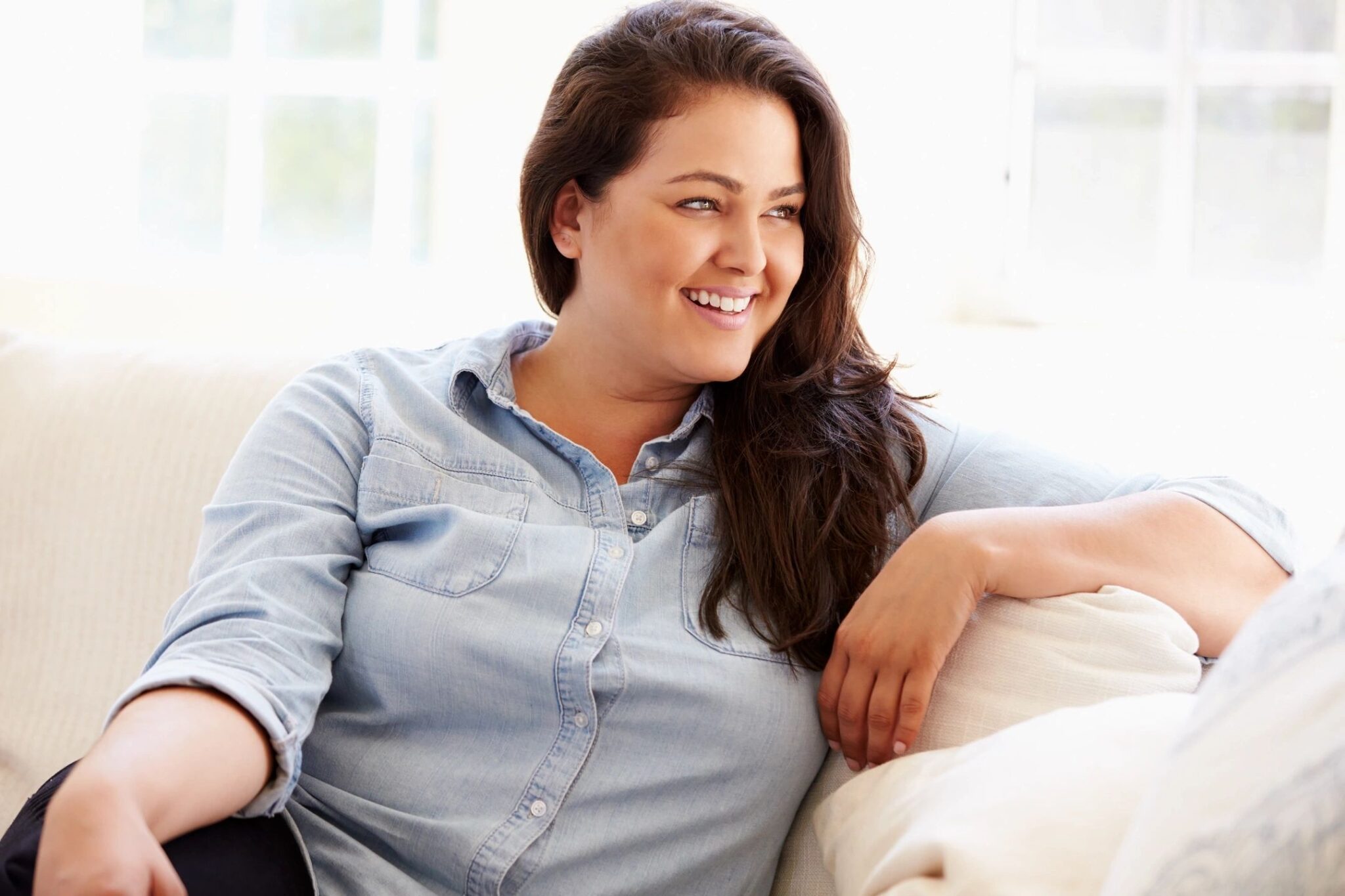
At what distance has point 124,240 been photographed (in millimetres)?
3043

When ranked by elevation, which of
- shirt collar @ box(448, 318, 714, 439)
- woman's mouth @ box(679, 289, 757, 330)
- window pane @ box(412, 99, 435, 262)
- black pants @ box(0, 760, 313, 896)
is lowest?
black pants @ box(0, 760, 313, 896)

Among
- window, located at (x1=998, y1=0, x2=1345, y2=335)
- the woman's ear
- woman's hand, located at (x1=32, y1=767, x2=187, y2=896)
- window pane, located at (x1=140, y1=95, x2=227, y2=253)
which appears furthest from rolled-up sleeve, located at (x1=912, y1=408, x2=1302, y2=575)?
window pane, located at (x1=140, y1=95, x2=227, y2=253)

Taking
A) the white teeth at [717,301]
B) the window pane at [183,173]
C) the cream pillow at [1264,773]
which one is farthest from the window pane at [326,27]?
the cream pillow at [1264,773]

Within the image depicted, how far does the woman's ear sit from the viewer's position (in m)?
1.49

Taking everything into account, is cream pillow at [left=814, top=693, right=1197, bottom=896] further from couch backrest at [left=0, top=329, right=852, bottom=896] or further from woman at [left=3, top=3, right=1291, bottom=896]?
couch backrest at [left=0, top=329, right=852, bottom=896]

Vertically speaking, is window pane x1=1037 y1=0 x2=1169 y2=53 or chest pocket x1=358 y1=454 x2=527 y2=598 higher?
window pane x1=1037 y1=0 x2=1169 y2=53

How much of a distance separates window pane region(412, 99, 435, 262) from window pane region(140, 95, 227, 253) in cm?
49

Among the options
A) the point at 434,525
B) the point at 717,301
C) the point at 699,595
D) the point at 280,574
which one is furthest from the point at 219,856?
the point at 717,301

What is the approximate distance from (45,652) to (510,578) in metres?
0.76

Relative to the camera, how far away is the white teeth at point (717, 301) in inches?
54.5

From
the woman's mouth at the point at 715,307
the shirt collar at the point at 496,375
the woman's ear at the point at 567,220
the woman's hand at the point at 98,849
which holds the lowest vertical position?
the woman's hand at the point at 98,849

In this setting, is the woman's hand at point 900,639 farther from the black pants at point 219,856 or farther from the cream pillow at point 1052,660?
the black pants at point 219,856

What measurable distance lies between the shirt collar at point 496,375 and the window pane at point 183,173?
1843mm

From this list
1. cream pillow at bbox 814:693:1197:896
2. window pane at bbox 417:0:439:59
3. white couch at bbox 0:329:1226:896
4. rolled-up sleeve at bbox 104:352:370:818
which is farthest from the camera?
window pane at bbox 417:0:439:59
